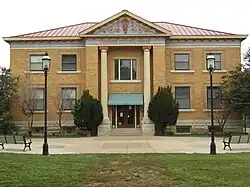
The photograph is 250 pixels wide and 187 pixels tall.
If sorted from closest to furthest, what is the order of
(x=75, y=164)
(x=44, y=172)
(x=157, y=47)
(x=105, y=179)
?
(x=105, y=179) → (x=44, y=172) → (x=75, y=164) → (x=157, y=47)

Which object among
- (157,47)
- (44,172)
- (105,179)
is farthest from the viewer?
(157,47)

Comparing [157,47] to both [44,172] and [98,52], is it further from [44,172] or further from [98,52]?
[44,172]

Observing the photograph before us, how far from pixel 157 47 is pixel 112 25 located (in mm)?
4764

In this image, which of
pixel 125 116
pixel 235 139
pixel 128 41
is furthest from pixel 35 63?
pixel 235 139

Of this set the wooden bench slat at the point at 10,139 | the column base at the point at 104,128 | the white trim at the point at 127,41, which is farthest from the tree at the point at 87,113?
the wooden bench slat at the point at 10,139

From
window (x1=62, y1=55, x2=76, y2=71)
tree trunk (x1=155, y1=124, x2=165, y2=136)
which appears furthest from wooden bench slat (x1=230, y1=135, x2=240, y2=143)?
window (x1=62, y1=55, x2=76, y2=71)

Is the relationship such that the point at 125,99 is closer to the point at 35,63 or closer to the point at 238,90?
the point at 35,63

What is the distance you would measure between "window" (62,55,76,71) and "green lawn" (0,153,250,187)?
29.7 metres

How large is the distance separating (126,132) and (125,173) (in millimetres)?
29633

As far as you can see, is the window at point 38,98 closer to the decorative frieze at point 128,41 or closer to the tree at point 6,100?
the tree at point 6,100

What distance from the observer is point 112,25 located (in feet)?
139

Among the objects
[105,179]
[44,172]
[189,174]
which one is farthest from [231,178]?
[44,172]

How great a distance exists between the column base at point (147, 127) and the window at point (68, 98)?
23.5ft

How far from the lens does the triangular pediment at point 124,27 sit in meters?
41.8
